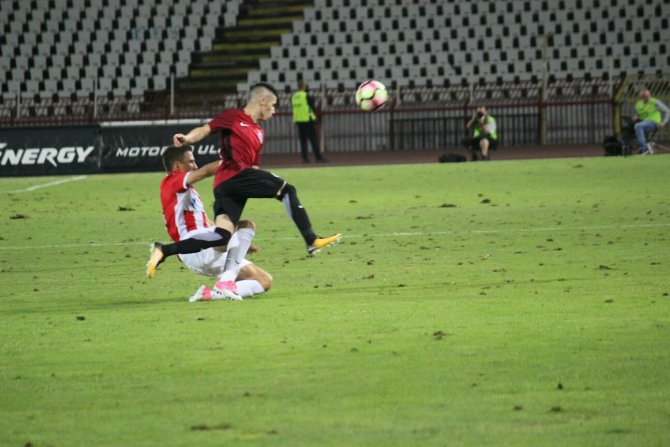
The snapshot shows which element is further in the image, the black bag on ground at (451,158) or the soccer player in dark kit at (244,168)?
the black bag on ground at (451,158)

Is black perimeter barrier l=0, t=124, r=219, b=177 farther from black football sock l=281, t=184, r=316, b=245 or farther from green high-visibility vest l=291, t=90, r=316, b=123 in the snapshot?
black football sock l=281, t=184, r=316, b=245

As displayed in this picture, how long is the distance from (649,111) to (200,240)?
887 inches

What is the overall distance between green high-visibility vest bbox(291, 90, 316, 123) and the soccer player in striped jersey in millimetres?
21699

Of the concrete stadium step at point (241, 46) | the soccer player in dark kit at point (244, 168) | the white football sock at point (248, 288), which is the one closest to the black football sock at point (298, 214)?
the soccer player in dark kit at point (244, 168)

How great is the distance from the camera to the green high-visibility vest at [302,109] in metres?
31.2

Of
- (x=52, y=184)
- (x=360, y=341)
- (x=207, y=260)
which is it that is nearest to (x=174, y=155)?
(x=207, y=260)

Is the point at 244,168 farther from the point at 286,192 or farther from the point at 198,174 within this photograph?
the point at 198,174

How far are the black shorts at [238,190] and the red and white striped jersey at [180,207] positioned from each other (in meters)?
0.15

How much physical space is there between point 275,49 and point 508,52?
279 inches

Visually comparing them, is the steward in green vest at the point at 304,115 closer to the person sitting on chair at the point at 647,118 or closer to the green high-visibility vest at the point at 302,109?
the green high-visibility vest at the point at 302,109

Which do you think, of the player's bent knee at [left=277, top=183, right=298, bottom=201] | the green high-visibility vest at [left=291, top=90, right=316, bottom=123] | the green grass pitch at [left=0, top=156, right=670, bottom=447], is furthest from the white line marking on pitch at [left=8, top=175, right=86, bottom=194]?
the player's bent knee at [left=277, top=183, right=298, bottom=201]

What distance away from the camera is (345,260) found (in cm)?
1217

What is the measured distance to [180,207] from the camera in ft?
31.4

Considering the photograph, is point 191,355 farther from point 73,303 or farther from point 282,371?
point 73,303
